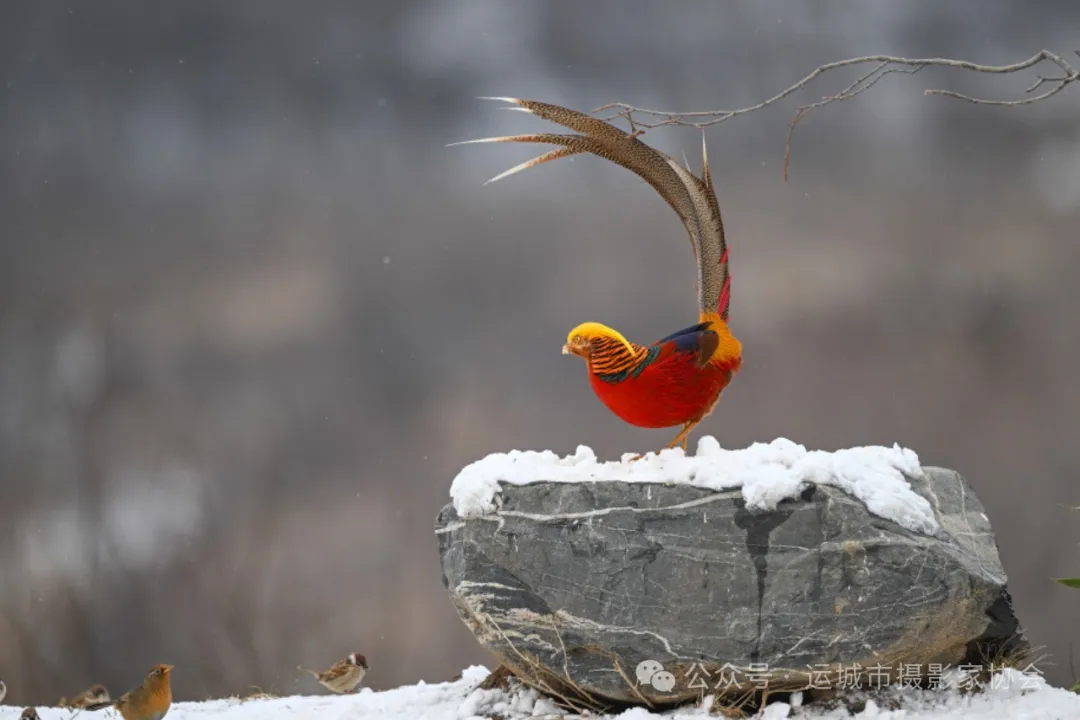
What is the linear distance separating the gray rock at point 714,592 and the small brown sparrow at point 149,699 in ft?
3.40

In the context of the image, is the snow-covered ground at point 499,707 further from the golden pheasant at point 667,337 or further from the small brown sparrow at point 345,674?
the golden pheasant at point 667,337

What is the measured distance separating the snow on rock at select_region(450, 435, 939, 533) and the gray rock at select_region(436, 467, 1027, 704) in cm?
4

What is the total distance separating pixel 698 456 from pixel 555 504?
1.54 ft

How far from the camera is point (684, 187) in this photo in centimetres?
318

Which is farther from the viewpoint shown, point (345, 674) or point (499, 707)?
point (345, 674)

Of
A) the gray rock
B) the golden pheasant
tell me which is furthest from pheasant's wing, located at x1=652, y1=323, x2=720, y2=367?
the gray rock

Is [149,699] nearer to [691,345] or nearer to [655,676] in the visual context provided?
[655,676]

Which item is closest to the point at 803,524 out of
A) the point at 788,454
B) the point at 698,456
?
the point at 788,454

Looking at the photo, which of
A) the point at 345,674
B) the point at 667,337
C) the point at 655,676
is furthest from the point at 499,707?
the point at 667,337

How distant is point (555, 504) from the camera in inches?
113

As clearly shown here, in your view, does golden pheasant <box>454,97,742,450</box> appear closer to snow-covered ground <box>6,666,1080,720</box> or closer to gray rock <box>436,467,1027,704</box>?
gray rock <box>436,467,1027,704</box>

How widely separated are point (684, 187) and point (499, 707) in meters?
1.75

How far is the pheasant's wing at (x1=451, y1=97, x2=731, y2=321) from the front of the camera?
3.16 metres

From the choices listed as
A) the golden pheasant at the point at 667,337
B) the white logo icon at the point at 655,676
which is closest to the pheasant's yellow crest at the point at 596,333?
the golden pheasant at the point at 667,337
